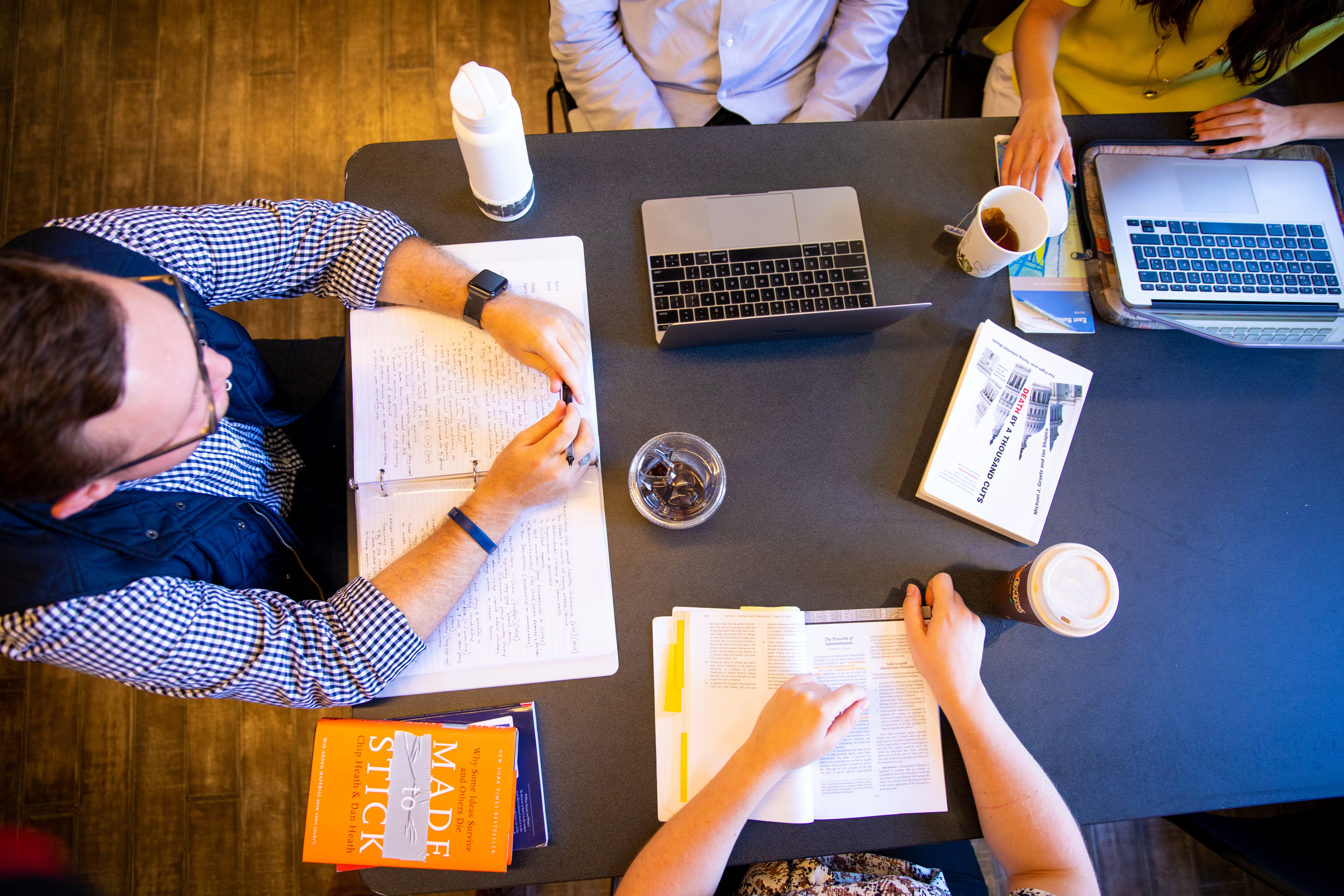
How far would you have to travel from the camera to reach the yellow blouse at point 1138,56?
1.21 meters

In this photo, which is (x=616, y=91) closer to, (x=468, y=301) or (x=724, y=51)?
(x=724, y=51)

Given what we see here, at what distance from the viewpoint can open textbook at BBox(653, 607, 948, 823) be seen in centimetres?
97

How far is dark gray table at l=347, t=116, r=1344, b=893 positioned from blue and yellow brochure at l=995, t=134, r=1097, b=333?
0.03m

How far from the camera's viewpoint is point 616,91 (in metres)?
1.39

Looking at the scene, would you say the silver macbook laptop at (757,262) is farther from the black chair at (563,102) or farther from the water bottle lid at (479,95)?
the black chair at (563,102)

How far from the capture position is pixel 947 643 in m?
0.98

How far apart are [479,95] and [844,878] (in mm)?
1256

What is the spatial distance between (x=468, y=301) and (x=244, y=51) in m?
1.69

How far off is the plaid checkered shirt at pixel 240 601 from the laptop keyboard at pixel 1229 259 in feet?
3.86

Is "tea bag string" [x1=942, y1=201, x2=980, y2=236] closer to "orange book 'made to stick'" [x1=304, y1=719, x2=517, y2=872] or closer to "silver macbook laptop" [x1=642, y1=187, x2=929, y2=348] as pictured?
"silver macbook laptop" [x1=642, y1=187, x2=929, y2=348]

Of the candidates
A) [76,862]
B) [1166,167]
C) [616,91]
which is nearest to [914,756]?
[1166,167]

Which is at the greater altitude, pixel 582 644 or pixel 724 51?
pixel 724 51

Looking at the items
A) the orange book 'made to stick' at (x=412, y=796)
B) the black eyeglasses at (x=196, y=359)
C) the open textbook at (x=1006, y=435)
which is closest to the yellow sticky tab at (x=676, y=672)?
the orange book 'made to stick' at (x=412, y=796)

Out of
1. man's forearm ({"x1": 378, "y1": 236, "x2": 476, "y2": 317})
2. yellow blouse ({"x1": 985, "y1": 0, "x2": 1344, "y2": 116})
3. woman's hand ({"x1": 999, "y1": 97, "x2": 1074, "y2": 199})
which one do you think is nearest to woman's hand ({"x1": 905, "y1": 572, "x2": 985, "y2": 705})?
woman's hand ({"x1": 999, "y1": 97, "x2": 1074, "y2": 199})
